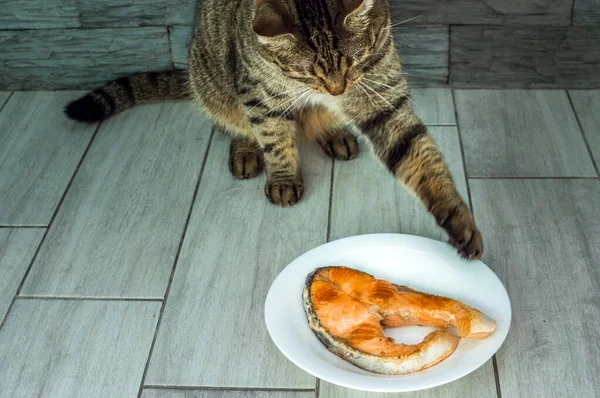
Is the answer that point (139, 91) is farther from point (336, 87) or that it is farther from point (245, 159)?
point (336, 87)

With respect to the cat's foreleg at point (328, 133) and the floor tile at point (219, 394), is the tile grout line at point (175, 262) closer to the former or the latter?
the floor tile at point (219, 394)

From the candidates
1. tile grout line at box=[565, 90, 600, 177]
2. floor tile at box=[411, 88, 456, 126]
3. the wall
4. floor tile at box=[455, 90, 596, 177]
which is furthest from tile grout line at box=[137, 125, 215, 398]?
tile grout line at box=[565, 90, 600, 177]

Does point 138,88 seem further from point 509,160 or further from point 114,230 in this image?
point 509,160

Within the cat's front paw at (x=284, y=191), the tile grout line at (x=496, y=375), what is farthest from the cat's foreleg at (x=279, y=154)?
the tile grout line at (x=496, y=375)

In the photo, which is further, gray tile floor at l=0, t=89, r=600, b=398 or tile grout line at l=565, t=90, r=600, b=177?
tile grout line at l=565, t=90, r=600, b=177

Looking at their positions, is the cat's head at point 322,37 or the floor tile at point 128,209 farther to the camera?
the floor tile at point 128,209

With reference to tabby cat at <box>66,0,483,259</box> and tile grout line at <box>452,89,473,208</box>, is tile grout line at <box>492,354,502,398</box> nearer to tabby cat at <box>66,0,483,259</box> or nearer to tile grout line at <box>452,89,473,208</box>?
tabby cat at <box>66,0,483,259</box>
